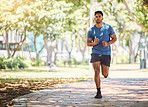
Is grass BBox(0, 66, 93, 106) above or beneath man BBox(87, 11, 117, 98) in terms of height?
beneath

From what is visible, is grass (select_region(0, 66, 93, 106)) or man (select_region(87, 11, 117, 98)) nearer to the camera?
man (select_region(87, 11, 117, 98))

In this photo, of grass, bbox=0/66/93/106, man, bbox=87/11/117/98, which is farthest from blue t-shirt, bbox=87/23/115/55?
grass, bbox=0/66/93/106

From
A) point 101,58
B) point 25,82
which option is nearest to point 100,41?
point 101,58

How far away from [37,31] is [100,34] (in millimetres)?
20660

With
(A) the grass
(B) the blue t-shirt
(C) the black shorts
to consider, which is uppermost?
(B) the blue t-shirt

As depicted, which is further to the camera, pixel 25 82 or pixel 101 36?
pixel 25 82

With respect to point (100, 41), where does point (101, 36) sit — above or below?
above

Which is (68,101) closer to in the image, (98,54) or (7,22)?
(98,54)

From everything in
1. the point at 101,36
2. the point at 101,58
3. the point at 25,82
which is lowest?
the point at 25,82

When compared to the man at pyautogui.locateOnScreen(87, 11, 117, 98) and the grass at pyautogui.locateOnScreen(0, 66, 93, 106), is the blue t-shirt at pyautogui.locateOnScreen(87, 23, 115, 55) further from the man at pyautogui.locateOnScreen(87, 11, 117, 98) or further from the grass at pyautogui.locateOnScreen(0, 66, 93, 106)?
the grass at pyautogui.locateOnScreen(0, 66, 93, 106)

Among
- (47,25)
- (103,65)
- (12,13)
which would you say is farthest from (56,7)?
(103,65)

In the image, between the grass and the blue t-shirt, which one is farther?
the grass

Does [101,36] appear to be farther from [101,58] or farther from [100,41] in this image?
[101,58]

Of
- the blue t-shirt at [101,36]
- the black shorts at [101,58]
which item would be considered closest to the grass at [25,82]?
the black shorts at [101,58]
